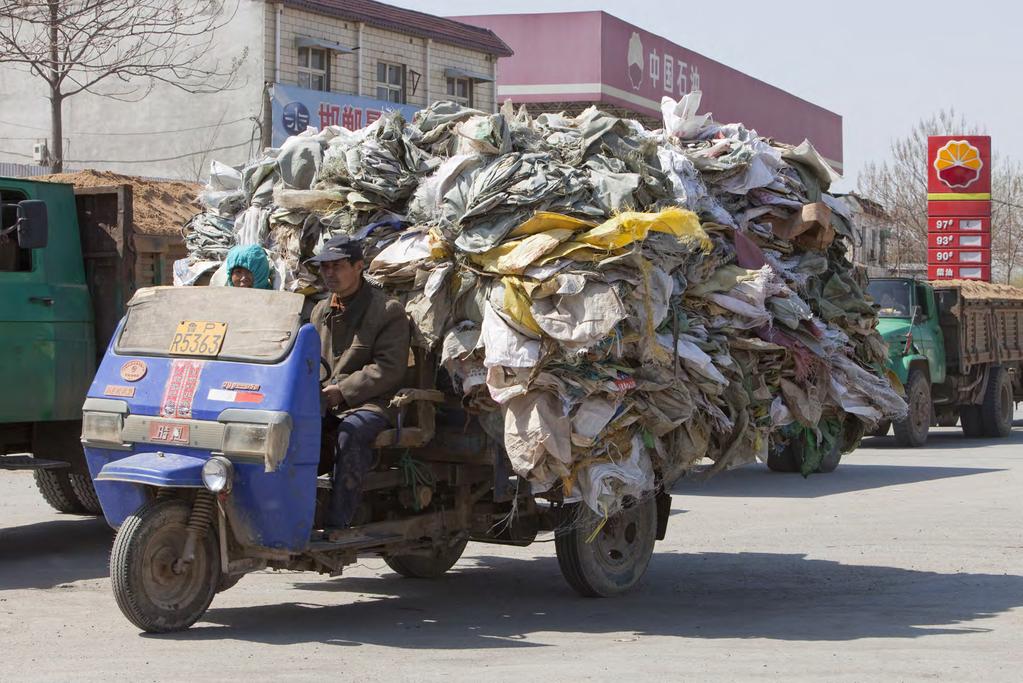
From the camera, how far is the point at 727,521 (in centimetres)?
1277

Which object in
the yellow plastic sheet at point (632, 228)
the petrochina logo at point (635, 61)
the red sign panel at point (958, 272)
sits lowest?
the yellow plastic sheet at point (632, 228)

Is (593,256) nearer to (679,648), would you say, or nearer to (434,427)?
(434,427)

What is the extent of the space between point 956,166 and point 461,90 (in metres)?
15.5

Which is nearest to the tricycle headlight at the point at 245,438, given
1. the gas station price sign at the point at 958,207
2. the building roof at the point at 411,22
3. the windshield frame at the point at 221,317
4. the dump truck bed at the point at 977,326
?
the windshield frame at the point at 221,317

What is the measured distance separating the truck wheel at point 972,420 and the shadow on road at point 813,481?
5404mm

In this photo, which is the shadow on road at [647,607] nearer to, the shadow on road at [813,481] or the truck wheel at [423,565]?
the truck wheel at [423,565]

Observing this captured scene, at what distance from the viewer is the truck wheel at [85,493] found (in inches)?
470

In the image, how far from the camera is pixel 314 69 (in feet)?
94.1

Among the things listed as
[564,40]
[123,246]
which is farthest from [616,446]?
[564,40]

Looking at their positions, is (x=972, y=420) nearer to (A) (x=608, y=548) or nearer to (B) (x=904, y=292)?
(B) (x=904, y=292)

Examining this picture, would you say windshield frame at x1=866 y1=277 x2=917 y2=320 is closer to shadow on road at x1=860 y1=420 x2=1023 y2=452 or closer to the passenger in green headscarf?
shadow on road at x1=860 y1=420 x2=1023 y2=452

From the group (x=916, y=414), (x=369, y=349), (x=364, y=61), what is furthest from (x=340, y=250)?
(x=364, y=61)

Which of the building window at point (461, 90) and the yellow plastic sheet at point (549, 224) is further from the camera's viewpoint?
the building window at point (461, 90)

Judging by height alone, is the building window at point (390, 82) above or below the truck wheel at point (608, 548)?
above
